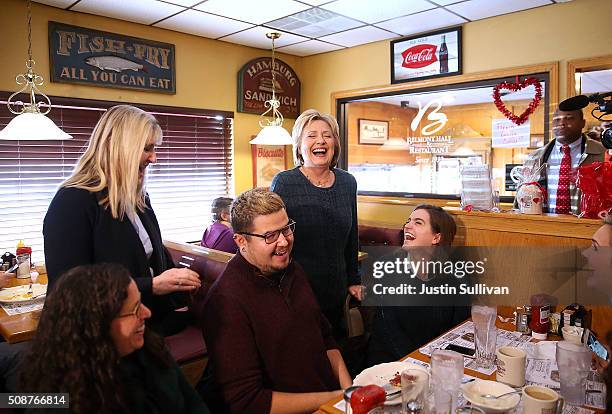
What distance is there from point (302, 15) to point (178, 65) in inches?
50.6

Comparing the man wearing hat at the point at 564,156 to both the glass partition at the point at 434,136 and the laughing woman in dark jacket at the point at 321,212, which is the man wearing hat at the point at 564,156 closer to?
the glass partition at the point at 434,136

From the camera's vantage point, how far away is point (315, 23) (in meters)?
4.04

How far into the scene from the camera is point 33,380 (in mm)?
1075

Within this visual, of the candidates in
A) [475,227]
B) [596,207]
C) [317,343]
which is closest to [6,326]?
[317,343]

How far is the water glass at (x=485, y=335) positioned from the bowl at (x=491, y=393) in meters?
0.24

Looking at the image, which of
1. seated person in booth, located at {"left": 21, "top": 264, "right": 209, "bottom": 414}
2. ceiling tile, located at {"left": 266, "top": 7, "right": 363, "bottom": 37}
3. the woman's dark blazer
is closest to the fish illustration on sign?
ceiling tile, located at {"left": 266, "top": 7, "right": 363, "bottom": 37}

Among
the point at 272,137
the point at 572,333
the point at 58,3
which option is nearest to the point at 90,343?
the point at 572,333

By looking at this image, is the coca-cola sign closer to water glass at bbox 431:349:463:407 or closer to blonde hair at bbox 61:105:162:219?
blonde hair at bbox 61:105:162:219

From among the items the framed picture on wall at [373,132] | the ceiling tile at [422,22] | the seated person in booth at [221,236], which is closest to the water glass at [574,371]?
the seated person in booth at [221,236]

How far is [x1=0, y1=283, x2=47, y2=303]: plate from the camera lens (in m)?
2.48

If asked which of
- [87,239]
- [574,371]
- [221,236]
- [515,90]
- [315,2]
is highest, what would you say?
[315,2]

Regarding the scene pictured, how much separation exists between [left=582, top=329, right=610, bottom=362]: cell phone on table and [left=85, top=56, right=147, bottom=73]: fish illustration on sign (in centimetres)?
375

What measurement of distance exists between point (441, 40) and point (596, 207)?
103 inches

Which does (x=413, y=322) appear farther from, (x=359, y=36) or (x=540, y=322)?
(x=359, y=36)
